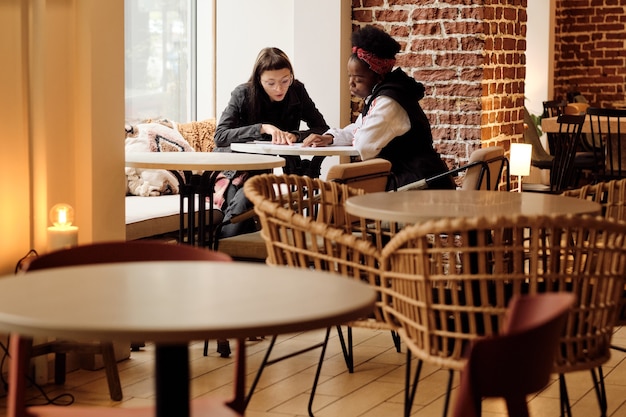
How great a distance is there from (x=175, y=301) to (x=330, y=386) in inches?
88.1

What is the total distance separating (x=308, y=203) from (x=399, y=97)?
163 centimetres

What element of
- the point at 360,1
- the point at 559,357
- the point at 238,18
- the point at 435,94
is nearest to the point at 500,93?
the point at 435,94

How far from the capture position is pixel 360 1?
23.2 ft

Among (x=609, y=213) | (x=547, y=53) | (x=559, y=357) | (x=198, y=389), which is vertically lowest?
(x=198, y=389)

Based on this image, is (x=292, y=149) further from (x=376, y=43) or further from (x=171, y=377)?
(x=171, y=377)

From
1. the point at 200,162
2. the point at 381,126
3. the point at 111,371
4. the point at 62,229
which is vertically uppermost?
the point at 381,126

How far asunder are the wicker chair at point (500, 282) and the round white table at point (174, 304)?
1.91ft

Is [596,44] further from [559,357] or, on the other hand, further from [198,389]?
[559,357]

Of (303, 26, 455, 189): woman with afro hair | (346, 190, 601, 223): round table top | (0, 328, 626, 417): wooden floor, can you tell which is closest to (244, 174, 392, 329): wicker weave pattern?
(346, 190, 601, 223): round table top

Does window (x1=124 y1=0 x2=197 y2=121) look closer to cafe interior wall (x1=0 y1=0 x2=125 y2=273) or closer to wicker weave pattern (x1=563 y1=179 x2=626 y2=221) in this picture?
cafe interior wall (x1=0 y1=0 x2=125 y2=273)

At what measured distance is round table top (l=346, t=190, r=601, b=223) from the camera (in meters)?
2.93

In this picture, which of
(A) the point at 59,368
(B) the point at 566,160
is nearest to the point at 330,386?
(A) the point at 59,368

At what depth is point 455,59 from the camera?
678cm

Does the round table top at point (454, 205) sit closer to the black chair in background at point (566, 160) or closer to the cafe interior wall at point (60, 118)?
the cafe interior wall at point (60, 118)
